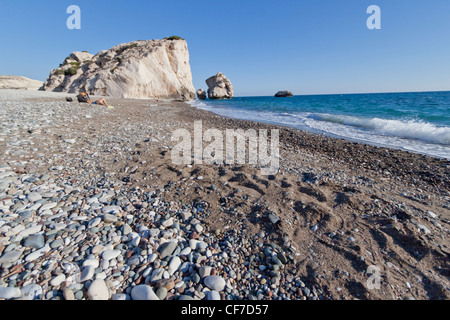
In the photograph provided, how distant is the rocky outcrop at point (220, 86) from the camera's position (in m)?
71.9

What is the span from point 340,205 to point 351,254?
1079mm

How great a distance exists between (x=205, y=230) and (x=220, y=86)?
7546 centimetres

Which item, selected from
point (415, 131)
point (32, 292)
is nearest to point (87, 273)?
point (32, 292)

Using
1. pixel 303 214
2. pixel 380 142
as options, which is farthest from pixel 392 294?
pixel 380 142

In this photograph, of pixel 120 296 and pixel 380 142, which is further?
pixel 380 142

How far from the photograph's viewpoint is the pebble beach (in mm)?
1822

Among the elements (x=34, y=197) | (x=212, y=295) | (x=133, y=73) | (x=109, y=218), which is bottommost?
(x=212, y=295)

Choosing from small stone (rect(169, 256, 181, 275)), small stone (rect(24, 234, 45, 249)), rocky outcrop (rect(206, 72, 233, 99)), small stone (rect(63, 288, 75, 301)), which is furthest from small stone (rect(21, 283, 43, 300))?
rocky outcrop (rect(206, 72, 233, 99))

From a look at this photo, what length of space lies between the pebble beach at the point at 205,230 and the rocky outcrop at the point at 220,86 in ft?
235

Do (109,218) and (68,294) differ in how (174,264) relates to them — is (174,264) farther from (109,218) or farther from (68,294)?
(109,218)

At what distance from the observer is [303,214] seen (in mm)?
2916

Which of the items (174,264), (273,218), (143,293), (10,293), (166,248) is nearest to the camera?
(10,293)

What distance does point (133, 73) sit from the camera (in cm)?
3014
